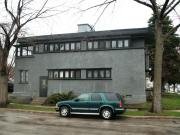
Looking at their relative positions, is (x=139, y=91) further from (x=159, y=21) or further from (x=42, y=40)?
(x=42, y=40)

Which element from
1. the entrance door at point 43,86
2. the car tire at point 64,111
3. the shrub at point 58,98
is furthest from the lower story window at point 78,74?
the car tire at point 64,111

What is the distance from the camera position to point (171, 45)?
4019cm

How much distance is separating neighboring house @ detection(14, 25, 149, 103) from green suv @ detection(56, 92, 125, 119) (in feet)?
27.7

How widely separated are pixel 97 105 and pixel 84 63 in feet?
34.7

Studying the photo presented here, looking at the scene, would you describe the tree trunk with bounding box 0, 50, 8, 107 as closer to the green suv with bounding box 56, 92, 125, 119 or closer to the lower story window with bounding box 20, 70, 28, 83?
the lower story window with bounding box 20, 70, 28, 83

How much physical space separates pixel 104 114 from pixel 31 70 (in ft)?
49.7

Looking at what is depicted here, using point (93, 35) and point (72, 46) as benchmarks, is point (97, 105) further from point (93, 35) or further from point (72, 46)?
point (72, 46)

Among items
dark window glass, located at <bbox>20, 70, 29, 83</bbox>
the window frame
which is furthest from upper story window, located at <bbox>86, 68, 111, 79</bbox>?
dark window glass, located at <bbox>20, 70, 29, 83</bbox>

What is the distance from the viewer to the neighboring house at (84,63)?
24719 millimetres

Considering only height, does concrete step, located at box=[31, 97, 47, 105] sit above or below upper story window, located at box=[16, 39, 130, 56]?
below

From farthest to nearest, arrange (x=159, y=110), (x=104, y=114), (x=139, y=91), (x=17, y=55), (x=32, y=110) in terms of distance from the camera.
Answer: (x=17, y=55)
(x=139, y=91)
(x=32, y=110)
(x=159, y=110)
(x=104, y=114)

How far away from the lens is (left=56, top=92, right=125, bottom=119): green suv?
15914mm

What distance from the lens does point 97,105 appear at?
1628 cm

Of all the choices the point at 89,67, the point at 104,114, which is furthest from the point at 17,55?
the point at 104,114
